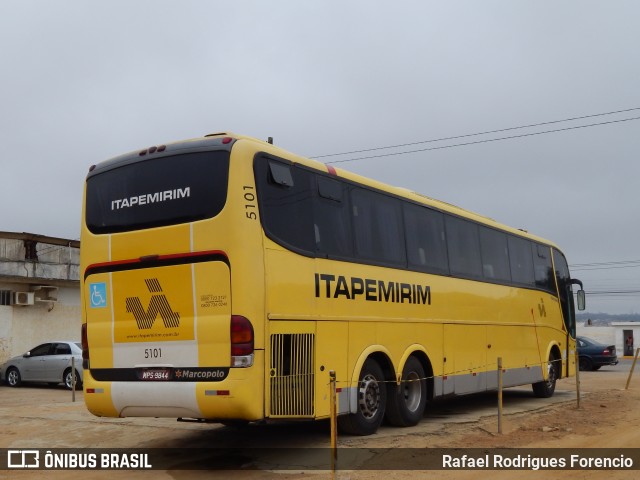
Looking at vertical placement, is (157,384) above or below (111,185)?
below

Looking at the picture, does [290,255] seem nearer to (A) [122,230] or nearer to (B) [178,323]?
(B) [178,323]

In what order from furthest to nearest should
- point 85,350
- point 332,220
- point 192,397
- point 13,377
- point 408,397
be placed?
point 13,377 → point 408,397 → point 332,220 → point 85,350 → point 192,397

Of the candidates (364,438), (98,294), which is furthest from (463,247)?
(98,294)

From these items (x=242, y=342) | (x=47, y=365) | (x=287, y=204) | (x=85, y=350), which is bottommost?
(x=47, y=365)

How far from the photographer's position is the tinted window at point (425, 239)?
1205 centimetres

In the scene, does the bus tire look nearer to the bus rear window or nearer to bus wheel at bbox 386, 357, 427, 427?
the bus rear window

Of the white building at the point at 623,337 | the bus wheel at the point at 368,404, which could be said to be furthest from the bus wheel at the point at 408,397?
the white building at the point at 623,337

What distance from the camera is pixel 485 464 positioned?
877 cm

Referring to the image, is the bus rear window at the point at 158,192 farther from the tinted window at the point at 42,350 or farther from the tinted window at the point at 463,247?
the tinted window at the point at 42,350

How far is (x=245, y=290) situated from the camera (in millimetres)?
8203

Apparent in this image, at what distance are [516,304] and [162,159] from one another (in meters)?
9.41

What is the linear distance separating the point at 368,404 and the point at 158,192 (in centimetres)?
423

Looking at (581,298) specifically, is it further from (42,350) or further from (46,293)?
(46,293)

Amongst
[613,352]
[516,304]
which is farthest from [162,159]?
[613,352]
